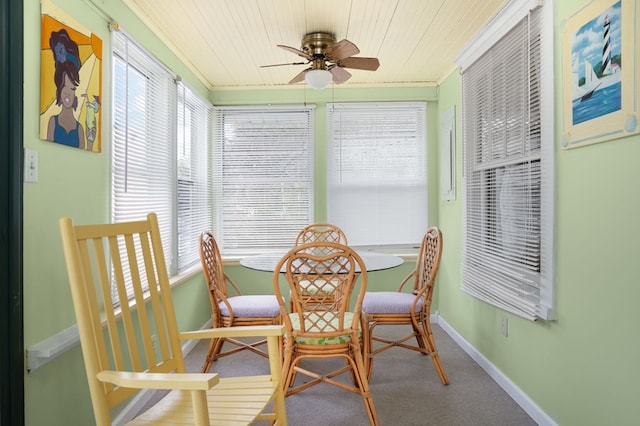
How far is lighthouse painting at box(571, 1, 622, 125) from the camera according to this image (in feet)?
5.14

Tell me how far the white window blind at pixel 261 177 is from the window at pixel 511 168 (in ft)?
5.70

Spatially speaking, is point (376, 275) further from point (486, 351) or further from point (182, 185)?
point (182, 185)

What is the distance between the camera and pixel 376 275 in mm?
4031

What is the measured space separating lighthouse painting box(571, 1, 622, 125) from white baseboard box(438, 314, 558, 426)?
1.57 meters

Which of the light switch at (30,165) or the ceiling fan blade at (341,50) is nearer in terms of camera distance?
the light switch at (30,165)

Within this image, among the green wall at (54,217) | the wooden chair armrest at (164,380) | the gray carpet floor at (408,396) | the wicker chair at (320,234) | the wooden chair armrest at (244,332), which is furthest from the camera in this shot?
the wicker chair at (320,234)

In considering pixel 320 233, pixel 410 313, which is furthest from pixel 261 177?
pixel 410 313

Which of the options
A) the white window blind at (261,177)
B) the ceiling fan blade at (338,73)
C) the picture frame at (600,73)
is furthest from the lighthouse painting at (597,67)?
the white window blind at (261,177)

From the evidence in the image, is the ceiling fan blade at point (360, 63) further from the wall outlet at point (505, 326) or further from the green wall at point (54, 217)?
the wall outlet at point (505, 326)

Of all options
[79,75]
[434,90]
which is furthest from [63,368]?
[434,90]

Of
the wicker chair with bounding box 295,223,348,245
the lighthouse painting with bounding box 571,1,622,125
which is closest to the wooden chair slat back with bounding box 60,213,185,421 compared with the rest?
the lighthouse painting with bounding box 571,1,622,125

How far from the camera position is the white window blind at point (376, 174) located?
412 centimetres

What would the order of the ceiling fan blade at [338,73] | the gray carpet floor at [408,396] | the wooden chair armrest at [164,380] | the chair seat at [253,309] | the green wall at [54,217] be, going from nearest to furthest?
1. the wooden chair armrest at [164,380]
2. the green wall at [54,217]
3. the gray carpet floor at [408,396]
4. the chair seat at [253,309]
5. the ceiling fan blade at [338,73]

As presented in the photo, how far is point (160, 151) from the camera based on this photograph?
287 centimetres
